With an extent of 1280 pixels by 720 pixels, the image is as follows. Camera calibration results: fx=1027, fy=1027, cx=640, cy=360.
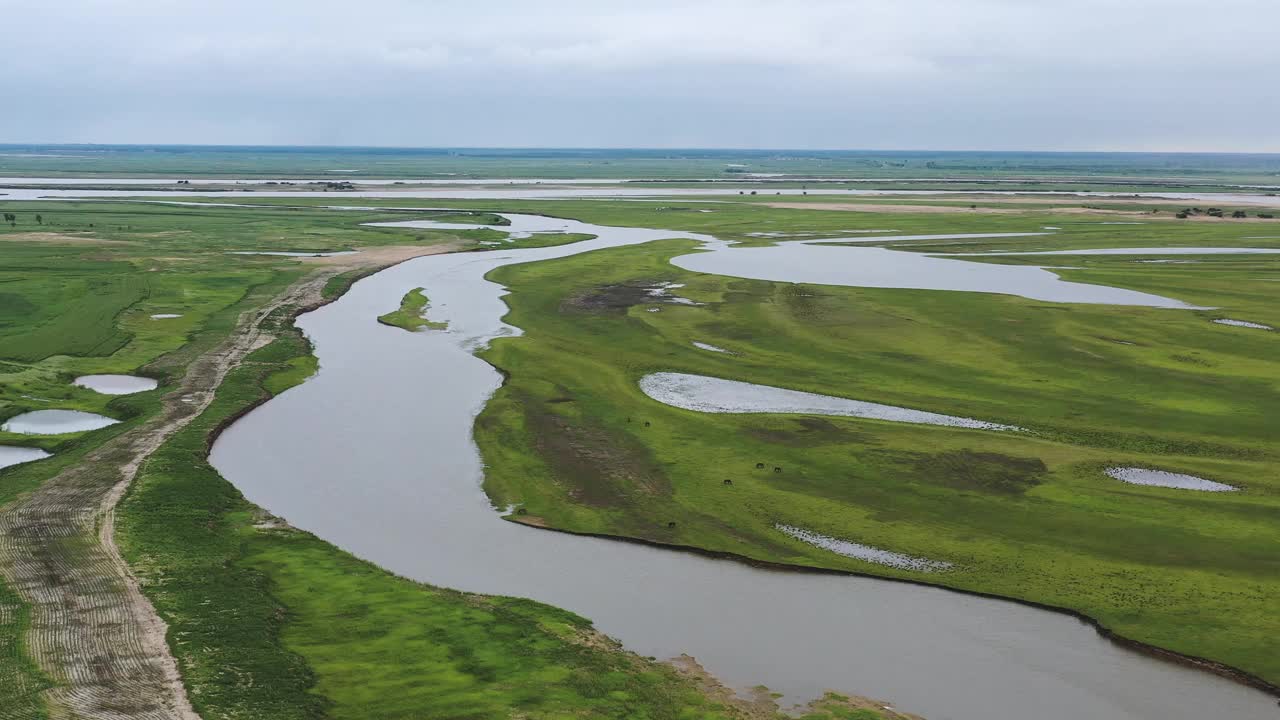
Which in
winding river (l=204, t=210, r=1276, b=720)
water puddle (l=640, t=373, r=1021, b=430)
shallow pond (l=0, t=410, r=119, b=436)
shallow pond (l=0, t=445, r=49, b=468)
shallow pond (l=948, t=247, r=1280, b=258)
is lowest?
winding river (l=204, t=210, r=1276, b=720)

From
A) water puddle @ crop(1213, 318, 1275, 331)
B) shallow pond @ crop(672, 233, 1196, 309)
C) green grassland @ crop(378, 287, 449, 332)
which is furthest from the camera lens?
shallow pond @ crop(672, 233, 1196, 309)

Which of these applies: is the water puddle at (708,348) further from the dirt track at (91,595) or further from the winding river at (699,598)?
the dirt track at (91,595)

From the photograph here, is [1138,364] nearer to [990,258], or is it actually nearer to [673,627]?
[673,627]

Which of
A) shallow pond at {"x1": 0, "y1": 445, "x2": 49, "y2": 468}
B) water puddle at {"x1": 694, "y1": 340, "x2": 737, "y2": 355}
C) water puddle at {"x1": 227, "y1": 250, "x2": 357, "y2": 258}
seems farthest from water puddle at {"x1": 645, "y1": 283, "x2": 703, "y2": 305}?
shallow pond at {"x1": 0, "y1": 445, "x2": 49, "y2": 468}

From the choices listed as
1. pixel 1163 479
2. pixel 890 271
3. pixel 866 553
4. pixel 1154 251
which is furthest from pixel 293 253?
pixel 1154 251

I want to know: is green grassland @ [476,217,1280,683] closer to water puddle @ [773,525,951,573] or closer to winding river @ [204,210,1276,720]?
water puddle @ [773,525,951,573]

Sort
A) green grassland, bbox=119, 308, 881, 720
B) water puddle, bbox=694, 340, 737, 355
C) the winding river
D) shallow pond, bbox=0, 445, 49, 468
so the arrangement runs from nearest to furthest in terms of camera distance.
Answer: green grassland, bbox=119, 308, 881, 720
the winding river
shallow pond, bbox=0, 445, 49, 468
water puddle, bbox=694, 340, 737, 355

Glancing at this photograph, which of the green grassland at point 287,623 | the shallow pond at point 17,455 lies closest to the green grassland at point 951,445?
the green grassland at point 287,623
